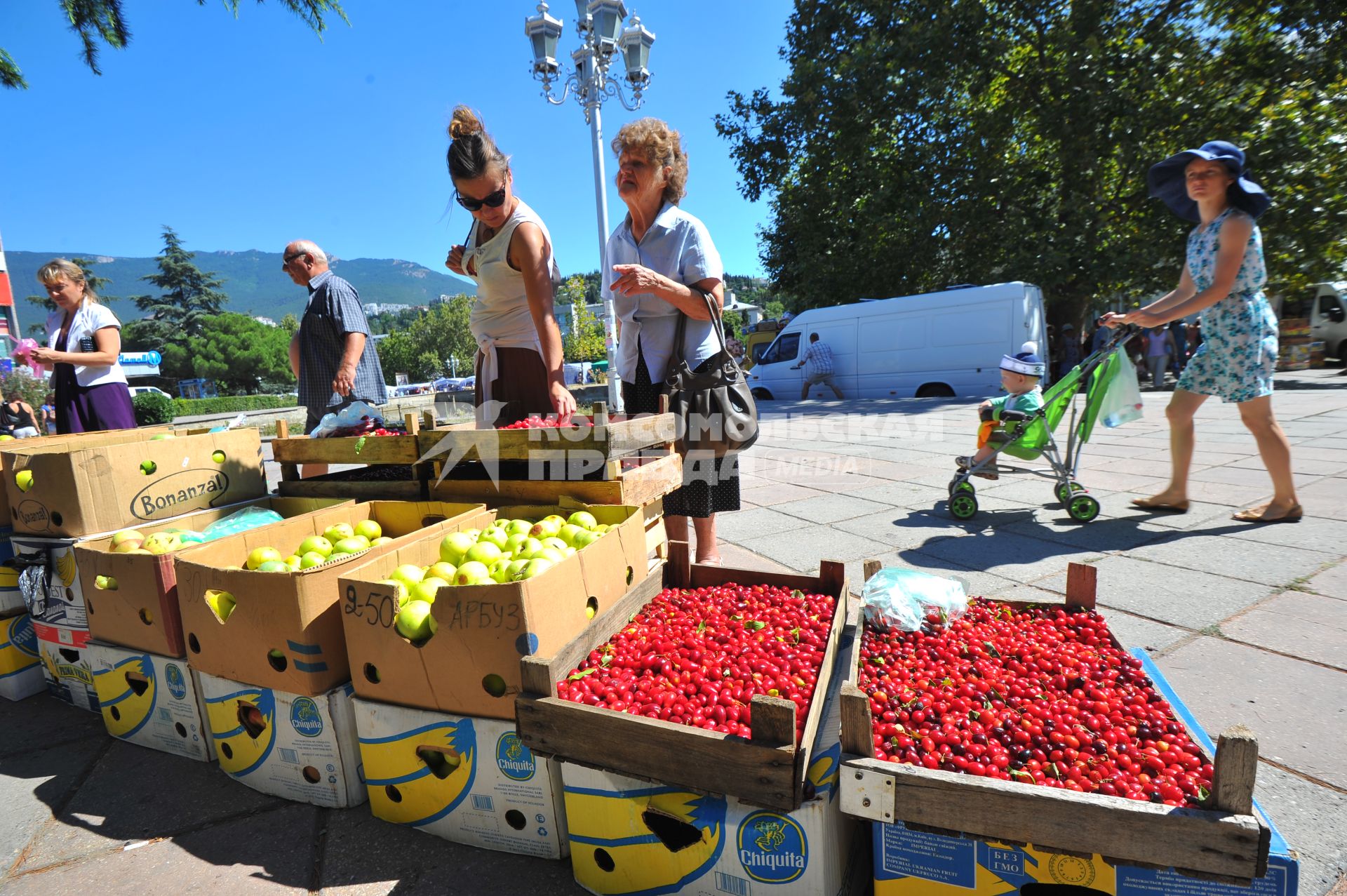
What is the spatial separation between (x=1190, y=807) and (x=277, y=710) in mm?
2361

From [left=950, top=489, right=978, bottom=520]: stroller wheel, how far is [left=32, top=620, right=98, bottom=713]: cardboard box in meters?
4.96

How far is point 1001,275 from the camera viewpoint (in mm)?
15633

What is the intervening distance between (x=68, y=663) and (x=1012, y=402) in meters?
5.66

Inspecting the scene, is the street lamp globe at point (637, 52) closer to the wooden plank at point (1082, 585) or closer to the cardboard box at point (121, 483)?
the cardboard box at point (121, 483)

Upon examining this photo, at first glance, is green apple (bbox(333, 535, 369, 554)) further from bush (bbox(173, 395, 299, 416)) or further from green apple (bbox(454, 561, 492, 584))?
bush (bbox(173, 395, 299, 416))

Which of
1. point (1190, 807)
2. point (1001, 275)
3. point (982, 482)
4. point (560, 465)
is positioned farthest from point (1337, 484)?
point (1001, 275)

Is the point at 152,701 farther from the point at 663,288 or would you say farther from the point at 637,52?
the point at 637,52

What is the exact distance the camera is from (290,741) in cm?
212

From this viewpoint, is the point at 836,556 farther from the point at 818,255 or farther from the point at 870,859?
the point at 818,255

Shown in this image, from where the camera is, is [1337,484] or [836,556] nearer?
[836,556]

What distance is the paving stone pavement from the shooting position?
6.01ft

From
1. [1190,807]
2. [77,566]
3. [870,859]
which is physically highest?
[77,566]

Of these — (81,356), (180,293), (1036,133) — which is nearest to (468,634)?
(81,356)

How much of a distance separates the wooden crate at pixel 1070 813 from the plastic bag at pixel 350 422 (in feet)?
8.96
